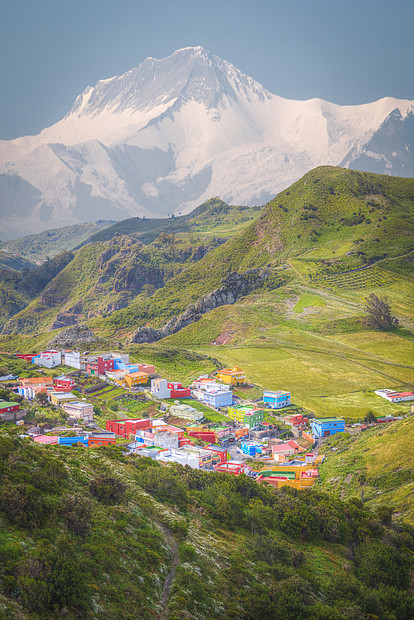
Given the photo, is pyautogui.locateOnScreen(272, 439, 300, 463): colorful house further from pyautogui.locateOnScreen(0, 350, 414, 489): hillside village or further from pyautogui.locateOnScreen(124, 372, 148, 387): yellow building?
pyautogui.locateOnScreen(124, 372, 148, 387): yellow building

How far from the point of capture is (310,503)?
3916 centimetres

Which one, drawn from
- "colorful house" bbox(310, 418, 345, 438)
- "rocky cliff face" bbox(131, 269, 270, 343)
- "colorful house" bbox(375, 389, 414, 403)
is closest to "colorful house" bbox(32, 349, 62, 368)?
"rocky cliff face" bbox(131, 269, 270, 343)

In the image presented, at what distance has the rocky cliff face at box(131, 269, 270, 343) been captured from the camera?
11928cm

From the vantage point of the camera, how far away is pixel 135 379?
78.8m

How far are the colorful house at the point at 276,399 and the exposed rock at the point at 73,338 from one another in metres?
43.1

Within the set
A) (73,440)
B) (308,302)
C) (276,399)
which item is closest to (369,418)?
(276,399)

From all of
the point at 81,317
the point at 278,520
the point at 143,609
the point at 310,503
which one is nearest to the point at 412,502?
the point at 310,503

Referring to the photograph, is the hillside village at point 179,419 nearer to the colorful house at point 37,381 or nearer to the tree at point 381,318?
the colorful house at point 37,381

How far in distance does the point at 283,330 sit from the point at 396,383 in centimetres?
2954

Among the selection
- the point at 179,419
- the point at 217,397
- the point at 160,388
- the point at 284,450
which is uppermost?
the point at 160,388

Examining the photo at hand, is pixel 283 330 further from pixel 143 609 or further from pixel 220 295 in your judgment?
pixel 143 609

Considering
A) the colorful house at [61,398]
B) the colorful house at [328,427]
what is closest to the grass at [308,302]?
the colorful house at [328,427]

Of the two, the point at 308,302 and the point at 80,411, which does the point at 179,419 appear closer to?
the point at 80,411

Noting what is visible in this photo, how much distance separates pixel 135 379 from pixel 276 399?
69.3ft
